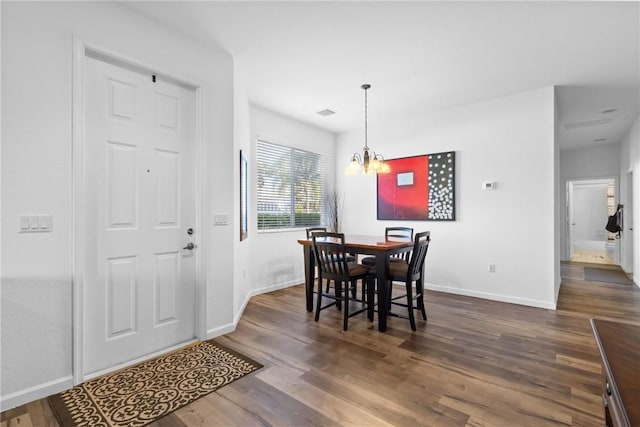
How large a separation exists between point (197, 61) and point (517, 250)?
14.3ft

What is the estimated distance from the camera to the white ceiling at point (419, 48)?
236 cm

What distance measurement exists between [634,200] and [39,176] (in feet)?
26.0

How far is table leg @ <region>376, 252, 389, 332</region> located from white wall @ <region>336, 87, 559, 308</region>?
6.41 feet

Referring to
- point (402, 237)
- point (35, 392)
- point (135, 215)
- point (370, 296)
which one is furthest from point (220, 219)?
point (402, 237)

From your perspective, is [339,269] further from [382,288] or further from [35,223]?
[35,223]

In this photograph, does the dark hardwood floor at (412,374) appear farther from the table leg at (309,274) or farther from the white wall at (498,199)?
the white wall at (498,199)

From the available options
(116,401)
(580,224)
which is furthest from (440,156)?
(580,224)

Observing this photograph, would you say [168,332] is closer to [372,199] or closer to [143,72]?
[143,72]

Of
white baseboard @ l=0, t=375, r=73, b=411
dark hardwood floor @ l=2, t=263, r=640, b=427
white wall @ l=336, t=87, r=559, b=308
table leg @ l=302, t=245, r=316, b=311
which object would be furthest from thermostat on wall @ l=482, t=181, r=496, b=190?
white baseboard @ l=0, t=375, r=73, b=411

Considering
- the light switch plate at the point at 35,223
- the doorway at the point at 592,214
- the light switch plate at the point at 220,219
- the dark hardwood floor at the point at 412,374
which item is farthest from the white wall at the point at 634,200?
the light switch plate at the point at 35,223

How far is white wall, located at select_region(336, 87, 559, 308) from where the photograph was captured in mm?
3809

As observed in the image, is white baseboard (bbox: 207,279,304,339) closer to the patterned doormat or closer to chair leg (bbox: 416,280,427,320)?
the patterned doormat

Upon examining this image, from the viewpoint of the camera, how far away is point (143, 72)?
2477 mm

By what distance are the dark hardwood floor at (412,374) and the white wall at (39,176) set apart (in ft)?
1.05
